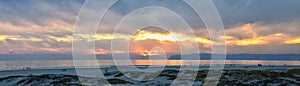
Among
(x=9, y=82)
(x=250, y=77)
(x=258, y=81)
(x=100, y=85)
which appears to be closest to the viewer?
(x=100, y=85)

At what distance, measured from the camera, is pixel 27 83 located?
6912 centimetres

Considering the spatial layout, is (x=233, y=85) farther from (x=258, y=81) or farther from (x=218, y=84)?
(x=258, y=81)

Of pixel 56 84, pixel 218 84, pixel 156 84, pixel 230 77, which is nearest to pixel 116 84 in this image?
pixel 156 84

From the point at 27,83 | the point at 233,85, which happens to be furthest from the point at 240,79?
the point at 27,83

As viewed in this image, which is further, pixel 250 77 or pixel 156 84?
pixel 250 77

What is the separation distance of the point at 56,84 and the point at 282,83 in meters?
45.7

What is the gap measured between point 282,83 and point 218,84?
40.4ft

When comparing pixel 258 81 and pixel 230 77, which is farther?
pixel 230 77

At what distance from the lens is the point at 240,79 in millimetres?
65375

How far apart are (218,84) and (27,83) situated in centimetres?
4237

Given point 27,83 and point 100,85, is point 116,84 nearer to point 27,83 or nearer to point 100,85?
point 100,85

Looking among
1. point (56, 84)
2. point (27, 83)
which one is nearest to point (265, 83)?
point (56, 84)

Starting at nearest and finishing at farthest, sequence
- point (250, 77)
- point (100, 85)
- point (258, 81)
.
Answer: point (100, 85), point (258, 81), point (250, 77)

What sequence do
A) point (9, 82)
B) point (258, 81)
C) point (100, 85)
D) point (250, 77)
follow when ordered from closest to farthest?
point (100, 85) → point (258, 81) → point (250, 77) → point (9, 82)
